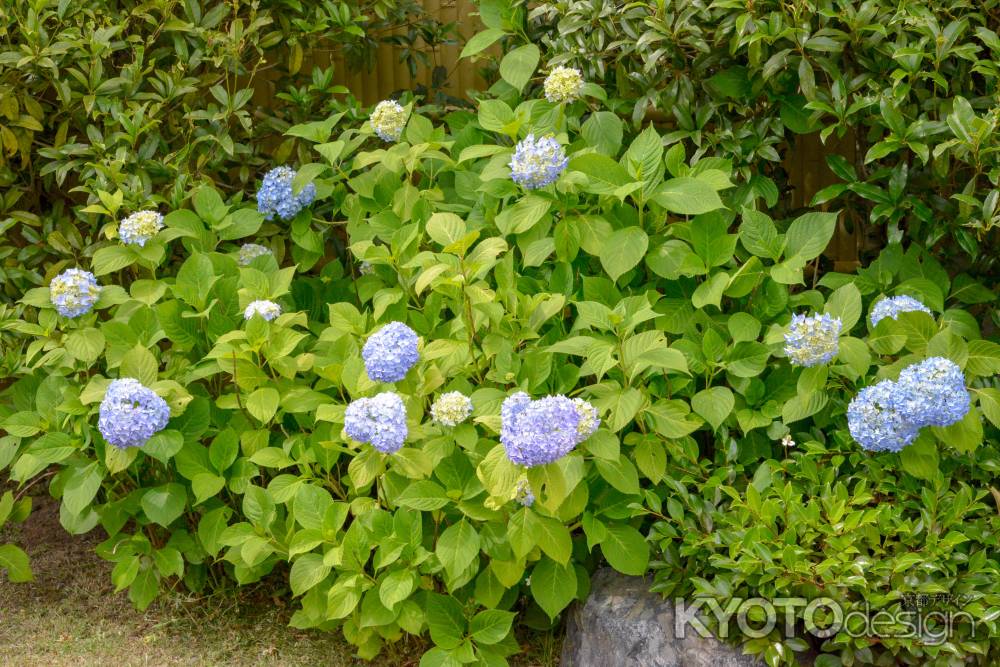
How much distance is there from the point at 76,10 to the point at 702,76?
2.30 meters

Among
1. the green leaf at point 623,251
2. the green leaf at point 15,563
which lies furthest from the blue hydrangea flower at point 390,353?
the green leaf at point 15,563

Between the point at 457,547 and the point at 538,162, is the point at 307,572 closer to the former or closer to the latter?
the point at 457,547

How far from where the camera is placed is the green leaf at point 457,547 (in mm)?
2873

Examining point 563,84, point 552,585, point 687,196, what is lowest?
point 552,585

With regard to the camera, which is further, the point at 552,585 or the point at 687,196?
the point at 687,196

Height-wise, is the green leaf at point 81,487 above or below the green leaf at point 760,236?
below

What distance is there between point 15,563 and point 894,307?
297cm

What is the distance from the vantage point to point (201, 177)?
157 inches

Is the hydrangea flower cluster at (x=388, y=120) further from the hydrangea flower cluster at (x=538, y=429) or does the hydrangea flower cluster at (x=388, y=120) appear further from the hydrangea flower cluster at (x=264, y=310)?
the hydrangea flower cluster at (x=538, y=429)

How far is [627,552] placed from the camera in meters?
2.89

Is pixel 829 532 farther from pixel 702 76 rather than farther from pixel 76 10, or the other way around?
A: pixel 76 10

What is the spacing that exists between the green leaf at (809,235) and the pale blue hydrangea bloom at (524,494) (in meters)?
1.11

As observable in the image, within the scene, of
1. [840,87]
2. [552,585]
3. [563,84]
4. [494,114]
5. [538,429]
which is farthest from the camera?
[494,114]

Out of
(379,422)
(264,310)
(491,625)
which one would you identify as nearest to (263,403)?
(264,310)
